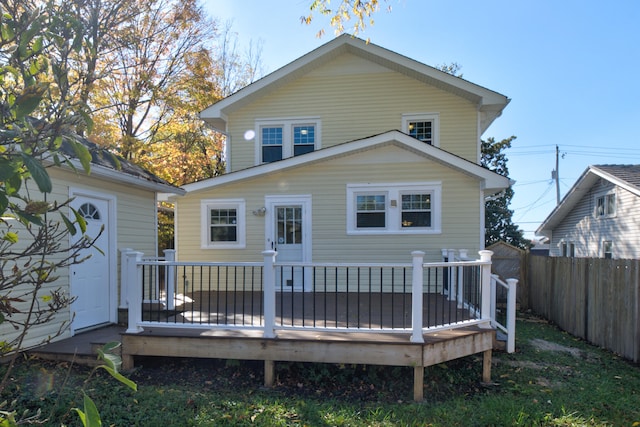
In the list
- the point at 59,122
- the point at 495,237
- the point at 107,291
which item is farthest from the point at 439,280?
the point at 495,237

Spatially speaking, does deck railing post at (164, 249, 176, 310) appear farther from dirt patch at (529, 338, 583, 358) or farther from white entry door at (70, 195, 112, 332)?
dirt patch at (529, 338, 583, 358)

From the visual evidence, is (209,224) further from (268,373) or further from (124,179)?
(268,373)

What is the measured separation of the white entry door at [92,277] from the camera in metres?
5.68

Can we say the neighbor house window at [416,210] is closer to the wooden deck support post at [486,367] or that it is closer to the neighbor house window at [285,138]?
the neighbor house window at [285,138]

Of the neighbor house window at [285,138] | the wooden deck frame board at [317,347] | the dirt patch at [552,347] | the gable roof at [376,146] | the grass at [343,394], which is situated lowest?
the dirt patch at [552,347]

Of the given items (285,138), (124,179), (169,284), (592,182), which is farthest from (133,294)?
(592,182)

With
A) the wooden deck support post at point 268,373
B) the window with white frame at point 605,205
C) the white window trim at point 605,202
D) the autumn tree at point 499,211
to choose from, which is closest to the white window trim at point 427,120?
the wooden deck support post at point 268,373

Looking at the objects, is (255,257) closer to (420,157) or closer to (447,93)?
(420,157)

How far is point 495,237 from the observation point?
24.2 m

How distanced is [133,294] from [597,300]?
7.80 metres

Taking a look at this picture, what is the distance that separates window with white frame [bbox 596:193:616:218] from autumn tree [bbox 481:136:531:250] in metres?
8.43

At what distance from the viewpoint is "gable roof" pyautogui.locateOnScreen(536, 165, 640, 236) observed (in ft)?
41.6

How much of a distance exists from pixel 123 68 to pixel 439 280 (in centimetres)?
1441

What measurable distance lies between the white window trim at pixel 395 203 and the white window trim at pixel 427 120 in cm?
211
